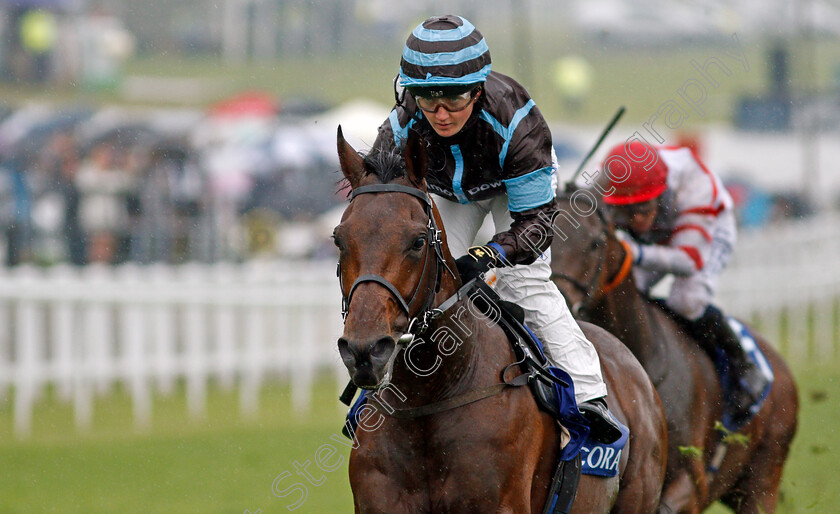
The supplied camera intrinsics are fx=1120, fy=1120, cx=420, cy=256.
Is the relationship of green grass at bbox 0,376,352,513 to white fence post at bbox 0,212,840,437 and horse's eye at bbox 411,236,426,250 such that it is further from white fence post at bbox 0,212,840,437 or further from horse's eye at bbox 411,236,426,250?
horse's eye at bbox 411,236,426,250

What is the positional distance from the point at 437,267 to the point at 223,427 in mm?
7632

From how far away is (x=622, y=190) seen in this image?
20.6 ft

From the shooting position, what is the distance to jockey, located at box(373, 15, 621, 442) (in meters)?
3.74

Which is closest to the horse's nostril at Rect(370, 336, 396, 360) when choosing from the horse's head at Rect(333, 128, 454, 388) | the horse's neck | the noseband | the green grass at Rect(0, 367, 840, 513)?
the horse's head at Rect(333, 128, 454, 388)

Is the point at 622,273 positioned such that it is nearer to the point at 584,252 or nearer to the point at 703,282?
the point at 584,252


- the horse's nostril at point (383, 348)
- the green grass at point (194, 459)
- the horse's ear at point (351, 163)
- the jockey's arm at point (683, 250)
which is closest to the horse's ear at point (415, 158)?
the horse's ear at point (351, 163)

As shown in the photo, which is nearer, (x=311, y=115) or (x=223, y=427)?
(x=223, y=427)

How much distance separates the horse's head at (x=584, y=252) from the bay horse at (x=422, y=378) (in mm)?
1531

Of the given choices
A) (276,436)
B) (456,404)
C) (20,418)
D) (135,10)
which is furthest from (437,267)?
(135,10)

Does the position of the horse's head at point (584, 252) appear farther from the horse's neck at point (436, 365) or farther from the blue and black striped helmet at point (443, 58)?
the blue and black striped helmet at point (443, 58)

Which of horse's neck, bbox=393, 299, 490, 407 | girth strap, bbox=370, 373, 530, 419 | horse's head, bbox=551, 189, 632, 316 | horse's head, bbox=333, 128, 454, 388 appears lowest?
horse's head, bbox=551, 189, 632, 316

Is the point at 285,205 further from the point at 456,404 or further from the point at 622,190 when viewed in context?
the point at 456,404

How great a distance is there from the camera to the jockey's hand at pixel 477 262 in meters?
3.76

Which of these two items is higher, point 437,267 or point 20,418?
point 437,267
